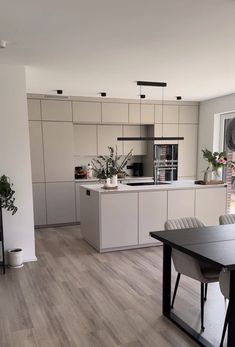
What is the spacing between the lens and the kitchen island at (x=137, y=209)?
14.7 feet

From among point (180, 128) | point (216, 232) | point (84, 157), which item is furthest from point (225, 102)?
point (216, 232)

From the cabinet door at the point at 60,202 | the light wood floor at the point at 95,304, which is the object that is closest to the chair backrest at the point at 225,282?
the light wood floor at the point at 95,304

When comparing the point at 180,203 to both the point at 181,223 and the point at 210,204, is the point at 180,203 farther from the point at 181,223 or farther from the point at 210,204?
the point at 181,223

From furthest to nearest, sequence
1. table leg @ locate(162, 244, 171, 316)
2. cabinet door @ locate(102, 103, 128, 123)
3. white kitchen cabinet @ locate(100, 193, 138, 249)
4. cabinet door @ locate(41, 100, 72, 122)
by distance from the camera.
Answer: cabinet door @ locate(102, 103, 128, 123), cabinet door @ locate(41, 100, 72, 122), white kitchen cabinet @ locate(100, 193, 138, 249), table leg @ locate(162, 244, 171, 316)

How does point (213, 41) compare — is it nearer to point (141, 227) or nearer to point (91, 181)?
point (141, 227)

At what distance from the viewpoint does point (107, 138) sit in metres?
6.66

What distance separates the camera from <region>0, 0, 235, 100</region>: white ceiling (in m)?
2.31

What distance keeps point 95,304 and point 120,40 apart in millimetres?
2655

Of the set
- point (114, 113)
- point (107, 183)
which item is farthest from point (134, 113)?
point (107, 183)

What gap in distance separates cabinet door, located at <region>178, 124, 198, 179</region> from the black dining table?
4.13m

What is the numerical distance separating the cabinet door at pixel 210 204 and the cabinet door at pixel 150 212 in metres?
0.65

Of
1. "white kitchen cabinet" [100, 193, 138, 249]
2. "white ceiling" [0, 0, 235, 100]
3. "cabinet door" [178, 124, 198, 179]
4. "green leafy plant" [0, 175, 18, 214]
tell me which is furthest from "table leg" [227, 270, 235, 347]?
"cabinet door" [178, 124, 198, 179]

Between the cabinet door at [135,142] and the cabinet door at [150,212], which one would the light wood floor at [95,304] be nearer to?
the cabinet door at [150,212]

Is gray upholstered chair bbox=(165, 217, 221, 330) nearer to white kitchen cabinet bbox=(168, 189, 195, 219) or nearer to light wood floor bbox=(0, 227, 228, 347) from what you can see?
light wood floor bbox=(0, 227, 228, 347)
